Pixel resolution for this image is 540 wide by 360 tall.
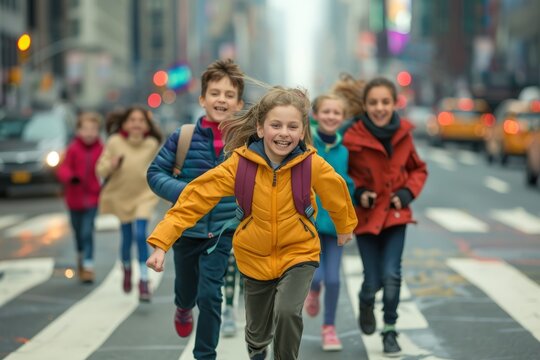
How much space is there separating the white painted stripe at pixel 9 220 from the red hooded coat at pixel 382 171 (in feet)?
33.6

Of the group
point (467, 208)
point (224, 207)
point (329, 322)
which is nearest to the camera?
point (224, 207)

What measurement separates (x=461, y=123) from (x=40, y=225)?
94.4 ft

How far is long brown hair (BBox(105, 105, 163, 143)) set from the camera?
9727 millimetres

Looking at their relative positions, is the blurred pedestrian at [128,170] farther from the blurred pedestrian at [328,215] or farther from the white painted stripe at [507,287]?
the white painted stripe at [507,287]

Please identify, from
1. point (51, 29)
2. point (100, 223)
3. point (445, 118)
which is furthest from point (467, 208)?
point (51, 29)

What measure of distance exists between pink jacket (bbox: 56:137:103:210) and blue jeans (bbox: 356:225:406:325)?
4082 mm

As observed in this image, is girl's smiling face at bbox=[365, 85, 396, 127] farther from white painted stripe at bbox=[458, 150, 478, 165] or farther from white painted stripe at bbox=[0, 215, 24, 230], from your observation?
white painted stripe at bbox=[458, 150, 478, 165]

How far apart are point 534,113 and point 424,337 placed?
24.5 m

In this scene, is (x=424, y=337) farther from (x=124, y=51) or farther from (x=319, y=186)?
(x=124, y=51)

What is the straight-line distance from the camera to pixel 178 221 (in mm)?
5418

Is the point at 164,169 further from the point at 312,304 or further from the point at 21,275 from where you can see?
the point at 21,275

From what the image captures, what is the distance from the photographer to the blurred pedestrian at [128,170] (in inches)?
378

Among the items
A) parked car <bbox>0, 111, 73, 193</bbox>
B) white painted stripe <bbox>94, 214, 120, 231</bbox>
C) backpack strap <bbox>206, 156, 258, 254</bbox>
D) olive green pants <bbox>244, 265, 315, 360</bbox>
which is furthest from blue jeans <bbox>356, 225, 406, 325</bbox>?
parked car <bbox>0, 111, 73, 193</bbox>

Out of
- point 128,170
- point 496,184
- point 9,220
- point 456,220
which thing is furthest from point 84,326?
point 496,184
